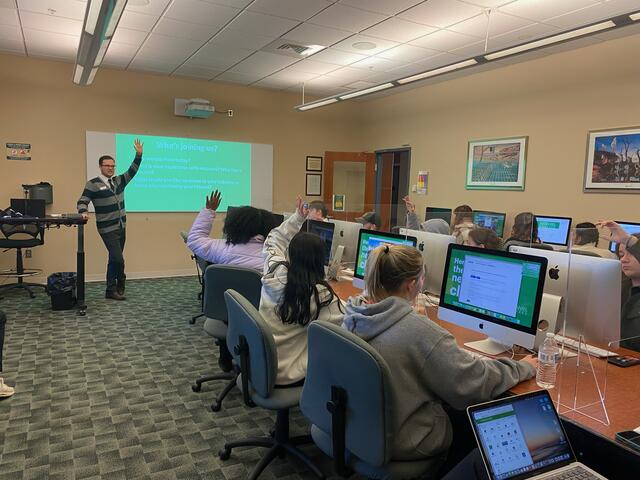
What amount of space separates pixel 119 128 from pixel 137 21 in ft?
7.56

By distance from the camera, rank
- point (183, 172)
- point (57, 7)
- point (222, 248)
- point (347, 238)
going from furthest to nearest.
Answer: point (183, 172)
point (57, 7)
point (347, 238)
point (222, 248)

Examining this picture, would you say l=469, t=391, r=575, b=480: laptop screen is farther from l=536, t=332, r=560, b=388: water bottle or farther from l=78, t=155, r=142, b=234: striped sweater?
l=78, t=155, r=142, b=234: striped sweater

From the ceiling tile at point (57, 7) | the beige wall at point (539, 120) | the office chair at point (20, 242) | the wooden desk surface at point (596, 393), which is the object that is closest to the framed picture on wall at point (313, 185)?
the beige wall at point (539, 120)

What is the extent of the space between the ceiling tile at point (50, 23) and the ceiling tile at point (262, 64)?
73.1 inches

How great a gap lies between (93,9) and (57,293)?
9.72 feet

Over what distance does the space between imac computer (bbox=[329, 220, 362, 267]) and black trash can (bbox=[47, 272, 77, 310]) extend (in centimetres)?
307

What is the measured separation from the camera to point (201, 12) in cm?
405

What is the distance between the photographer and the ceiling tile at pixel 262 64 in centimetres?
538

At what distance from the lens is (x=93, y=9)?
3.15m

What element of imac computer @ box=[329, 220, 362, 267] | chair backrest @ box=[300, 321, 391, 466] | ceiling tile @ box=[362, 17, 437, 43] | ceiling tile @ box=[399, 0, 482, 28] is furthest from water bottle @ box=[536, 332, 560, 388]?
ceiling tile @ box=[362, 17, 437, 43]

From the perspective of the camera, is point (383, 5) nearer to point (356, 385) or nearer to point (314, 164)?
point (356, 385)

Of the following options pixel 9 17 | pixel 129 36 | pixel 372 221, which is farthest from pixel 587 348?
pixel 9 17

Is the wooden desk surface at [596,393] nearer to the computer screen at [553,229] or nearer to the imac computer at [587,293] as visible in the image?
the imac computer at [587,293]

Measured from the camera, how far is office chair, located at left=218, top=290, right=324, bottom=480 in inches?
72.6
